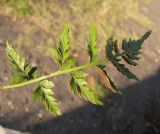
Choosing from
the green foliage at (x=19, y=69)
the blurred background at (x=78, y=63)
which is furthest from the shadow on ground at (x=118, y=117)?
the green foliage at (x=19, y=69)

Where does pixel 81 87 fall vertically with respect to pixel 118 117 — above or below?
above

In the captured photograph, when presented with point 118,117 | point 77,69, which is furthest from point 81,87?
point 118,117

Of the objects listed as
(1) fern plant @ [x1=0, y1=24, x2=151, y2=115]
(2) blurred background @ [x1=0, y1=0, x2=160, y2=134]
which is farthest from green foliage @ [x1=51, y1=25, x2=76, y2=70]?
(2) blurred background @ [x1=0, y1=0, x2=160, y2=134]

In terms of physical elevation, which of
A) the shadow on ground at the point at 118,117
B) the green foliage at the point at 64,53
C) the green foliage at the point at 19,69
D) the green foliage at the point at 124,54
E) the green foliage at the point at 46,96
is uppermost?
the green foliage at the point at 124,54

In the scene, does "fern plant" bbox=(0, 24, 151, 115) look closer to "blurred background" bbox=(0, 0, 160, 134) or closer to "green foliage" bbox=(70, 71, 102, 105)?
"green foliage" bbox=(70, 71, 102, 105)

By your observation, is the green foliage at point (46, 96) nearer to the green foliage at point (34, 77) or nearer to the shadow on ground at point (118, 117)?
the green foliage at point (34, 77)

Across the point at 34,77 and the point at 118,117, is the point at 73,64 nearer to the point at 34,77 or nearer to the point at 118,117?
the point at 34,77

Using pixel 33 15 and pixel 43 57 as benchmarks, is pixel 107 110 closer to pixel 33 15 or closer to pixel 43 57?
pixel 43 57
